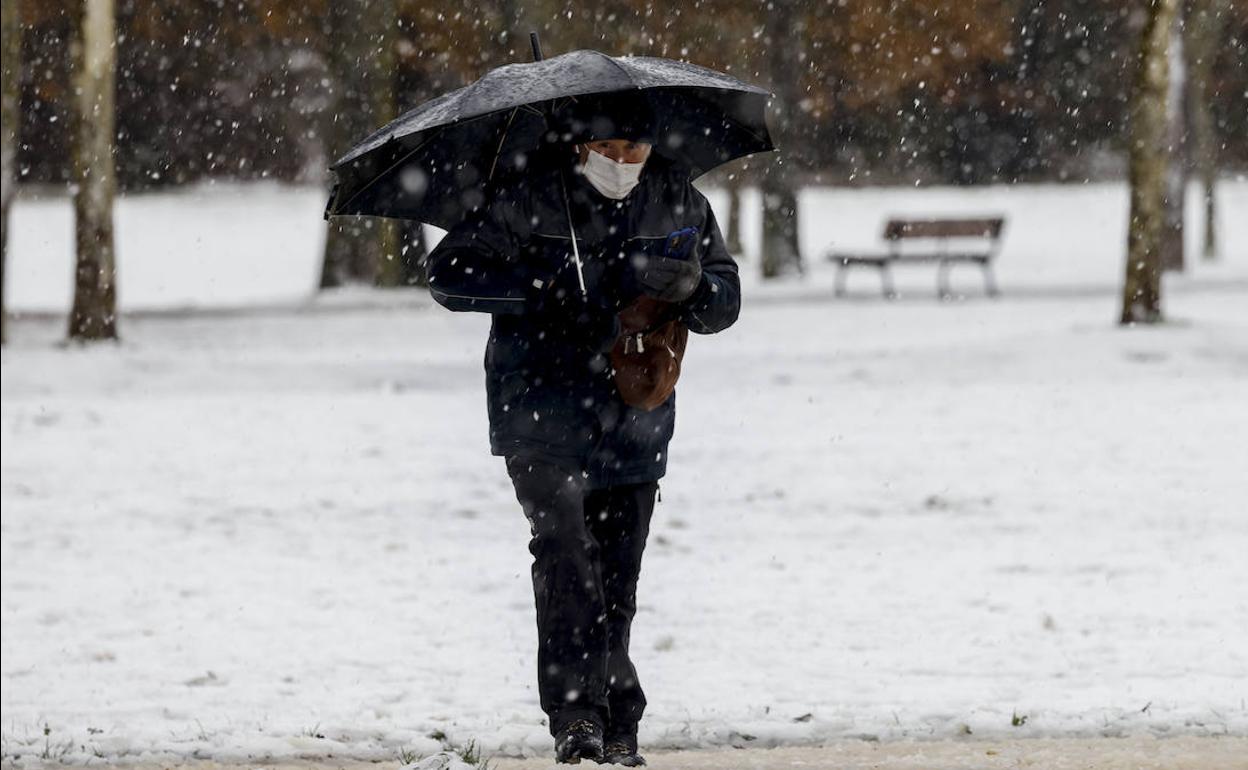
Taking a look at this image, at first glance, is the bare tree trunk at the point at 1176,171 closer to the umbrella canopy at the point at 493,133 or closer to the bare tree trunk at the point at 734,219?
the bare tree trunk at the point at 734,219

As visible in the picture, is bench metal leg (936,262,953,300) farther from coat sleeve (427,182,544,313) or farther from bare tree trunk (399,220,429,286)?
coat sleeve (427,182,544,313)

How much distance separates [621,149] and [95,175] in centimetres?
1383

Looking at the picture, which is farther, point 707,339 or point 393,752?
point 707,339

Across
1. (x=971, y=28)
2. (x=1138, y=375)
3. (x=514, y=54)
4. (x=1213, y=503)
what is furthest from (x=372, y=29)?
(x=1213, y=503)

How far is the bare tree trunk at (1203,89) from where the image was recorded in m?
27.6

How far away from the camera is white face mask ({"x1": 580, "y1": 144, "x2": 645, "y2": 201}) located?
183 inches

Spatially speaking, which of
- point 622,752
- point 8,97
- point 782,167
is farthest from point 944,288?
point 622,752

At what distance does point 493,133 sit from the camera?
487 cm

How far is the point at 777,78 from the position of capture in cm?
2881

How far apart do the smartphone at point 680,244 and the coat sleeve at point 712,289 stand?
0.07 m

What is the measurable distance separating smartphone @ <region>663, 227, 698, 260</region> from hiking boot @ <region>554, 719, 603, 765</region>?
45.8 inches

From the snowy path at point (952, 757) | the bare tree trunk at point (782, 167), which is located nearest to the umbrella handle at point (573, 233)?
the snowy path at point (952, 757)

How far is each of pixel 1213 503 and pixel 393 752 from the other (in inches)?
231

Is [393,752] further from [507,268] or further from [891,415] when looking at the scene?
[891,415]
